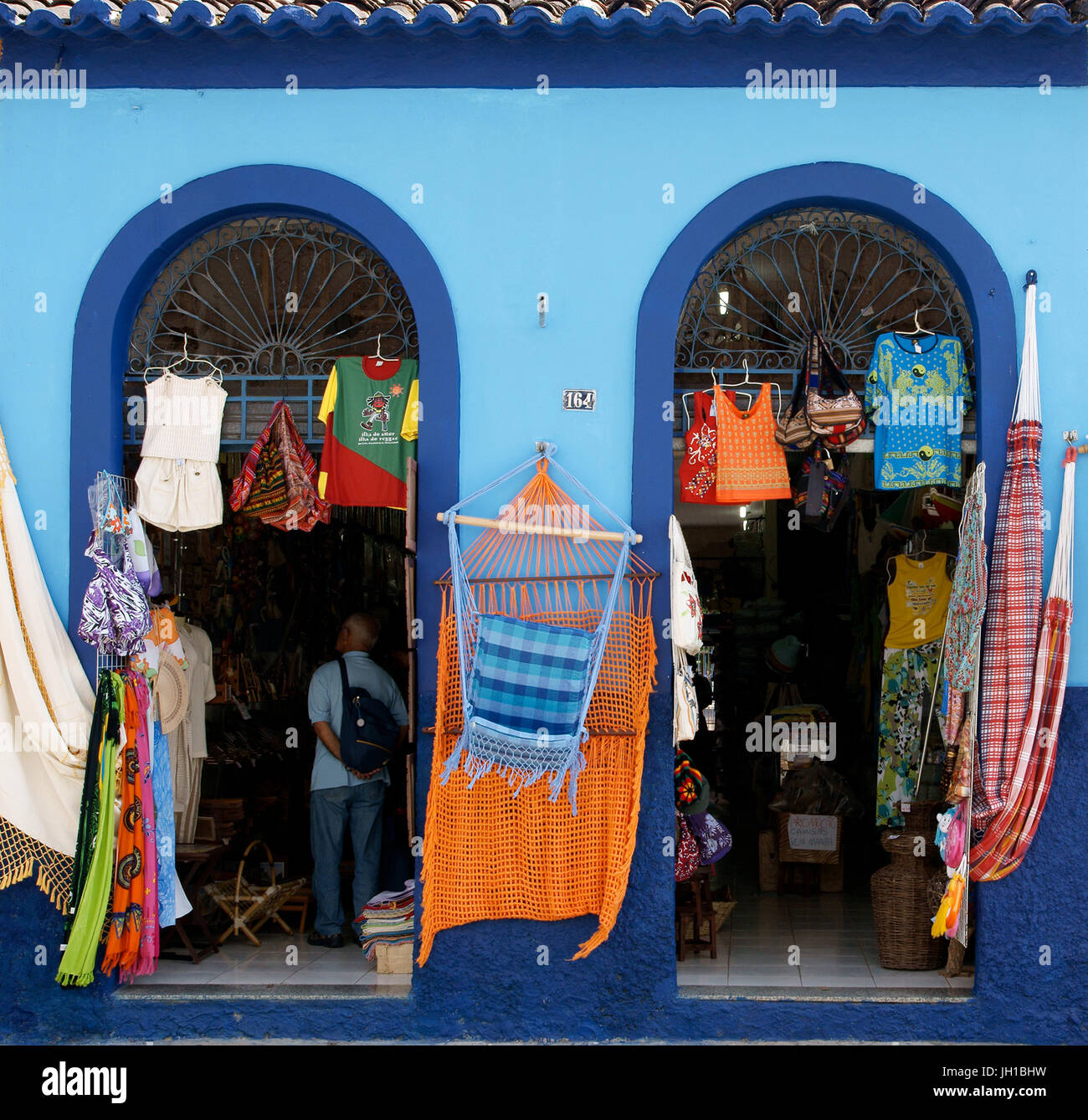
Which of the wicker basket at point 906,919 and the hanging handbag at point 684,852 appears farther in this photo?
the hanging handbag at point 684,852

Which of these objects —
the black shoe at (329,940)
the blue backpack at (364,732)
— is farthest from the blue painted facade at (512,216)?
the blue backpack at (364,732)

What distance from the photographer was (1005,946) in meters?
5.23

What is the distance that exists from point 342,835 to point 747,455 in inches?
126

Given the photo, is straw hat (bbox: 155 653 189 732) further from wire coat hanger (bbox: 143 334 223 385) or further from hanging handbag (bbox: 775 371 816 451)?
hanging handbag (bbox: 775 371 816 451)

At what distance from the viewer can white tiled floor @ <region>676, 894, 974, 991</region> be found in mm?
5543

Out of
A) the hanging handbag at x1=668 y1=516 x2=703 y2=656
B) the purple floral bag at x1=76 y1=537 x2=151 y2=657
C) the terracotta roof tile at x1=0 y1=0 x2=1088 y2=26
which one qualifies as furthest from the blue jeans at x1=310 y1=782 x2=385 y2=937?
the terracotta roof tile at x1=0 y1=0 x2=1088 y2=26

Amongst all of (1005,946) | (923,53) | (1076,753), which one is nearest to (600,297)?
(923,53)

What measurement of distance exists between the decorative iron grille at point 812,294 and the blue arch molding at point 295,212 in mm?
1263

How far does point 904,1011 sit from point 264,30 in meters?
5.63

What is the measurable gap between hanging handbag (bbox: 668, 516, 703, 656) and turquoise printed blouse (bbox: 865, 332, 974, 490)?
1135mm

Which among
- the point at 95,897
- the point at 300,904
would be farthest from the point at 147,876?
the point at 300,904

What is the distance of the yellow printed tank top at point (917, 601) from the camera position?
671cm

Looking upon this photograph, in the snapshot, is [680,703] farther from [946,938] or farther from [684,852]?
[946,938]

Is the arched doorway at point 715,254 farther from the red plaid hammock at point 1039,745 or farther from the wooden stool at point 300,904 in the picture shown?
the wooden stool at point 300,904
